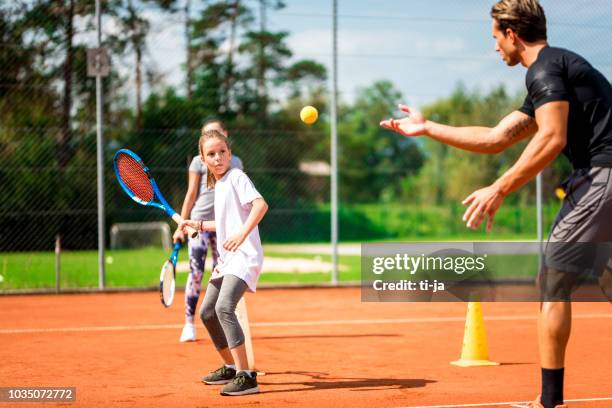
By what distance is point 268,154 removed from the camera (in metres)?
16.5

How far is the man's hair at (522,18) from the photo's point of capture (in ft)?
14.4

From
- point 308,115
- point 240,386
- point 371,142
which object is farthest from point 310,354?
point 371,142

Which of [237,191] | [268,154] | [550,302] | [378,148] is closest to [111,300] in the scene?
[268,154]

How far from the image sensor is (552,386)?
4.45 meters

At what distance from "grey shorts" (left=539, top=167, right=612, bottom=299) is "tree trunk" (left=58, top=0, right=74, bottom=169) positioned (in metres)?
10.3

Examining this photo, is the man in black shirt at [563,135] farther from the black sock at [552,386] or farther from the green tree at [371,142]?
the green tree at [371,142]

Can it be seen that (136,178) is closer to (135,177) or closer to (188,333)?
(135,177)

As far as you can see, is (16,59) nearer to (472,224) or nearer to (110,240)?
(110,240)

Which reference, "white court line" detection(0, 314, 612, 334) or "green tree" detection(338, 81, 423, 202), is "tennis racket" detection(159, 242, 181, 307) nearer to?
"white court line" detection(0, 314, 612, 334)

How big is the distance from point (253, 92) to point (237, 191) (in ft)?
47.8

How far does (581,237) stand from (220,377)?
268cm

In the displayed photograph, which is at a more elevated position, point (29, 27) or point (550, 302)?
point (29, 27)

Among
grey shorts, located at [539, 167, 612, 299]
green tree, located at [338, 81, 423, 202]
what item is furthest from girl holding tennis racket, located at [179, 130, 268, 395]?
green tree, located at [338, 81, 423, 202]

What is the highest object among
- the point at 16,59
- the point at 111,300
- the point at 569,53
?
the point at 16,59
